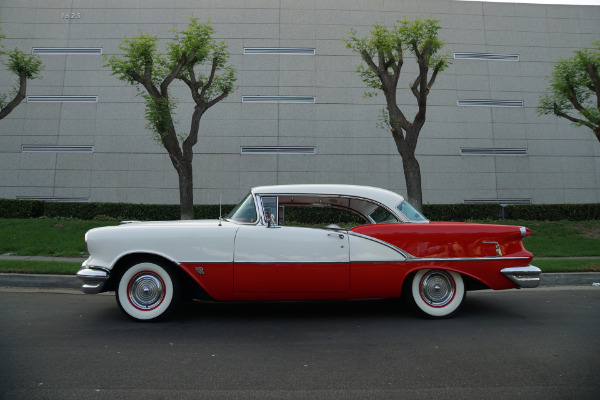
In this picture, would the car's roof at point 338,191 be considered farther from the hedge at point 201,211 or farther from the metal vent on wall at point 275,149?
the metal vent on wall at point 275,149

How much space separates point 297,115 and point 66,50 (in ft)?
36.0

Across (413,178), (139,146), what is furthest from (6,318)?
(139,146)

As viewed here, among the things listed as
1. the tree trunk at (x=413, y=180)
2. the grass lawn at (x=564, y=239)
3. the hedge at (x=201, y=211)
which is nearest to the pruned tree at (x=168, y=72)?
the hedge at (x=201, y=211)

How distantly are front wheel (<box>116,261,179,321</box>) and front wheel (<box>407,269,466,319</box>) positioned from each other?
9.05 feet

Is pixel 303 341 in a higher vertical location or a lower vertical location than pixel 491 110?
lower

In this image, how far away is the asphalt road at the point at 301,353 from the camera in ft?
8.63

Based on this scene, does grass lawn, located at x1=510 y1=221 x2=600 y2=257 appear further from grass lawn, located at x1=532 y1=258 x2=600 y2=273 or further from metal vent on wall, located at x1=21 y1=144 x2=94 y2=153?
metal vent on wall, located at x1=21 y1=144 x2=94 y2=153

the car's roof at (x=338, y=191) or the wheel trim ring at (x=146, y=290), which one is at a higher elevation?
the car's roof at (x=338, y=191)

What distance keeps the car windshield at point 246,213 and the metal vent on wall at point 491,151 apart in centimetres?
1498

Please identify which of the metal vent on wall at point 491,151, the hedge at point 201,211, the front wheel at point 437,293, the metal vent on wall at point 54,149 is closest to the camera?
the front wheel at point 437,293

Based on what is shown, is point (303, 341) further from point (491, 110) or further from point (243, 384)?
point (491, 110)

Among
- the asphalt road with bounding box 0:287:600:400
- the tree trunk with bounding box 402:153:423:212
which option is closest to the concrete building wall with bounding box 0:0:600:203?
the tree trunk with bounding box 402:153:423:212

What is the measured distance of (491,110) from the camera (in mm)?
17641

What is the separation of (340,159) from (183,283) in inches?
521
